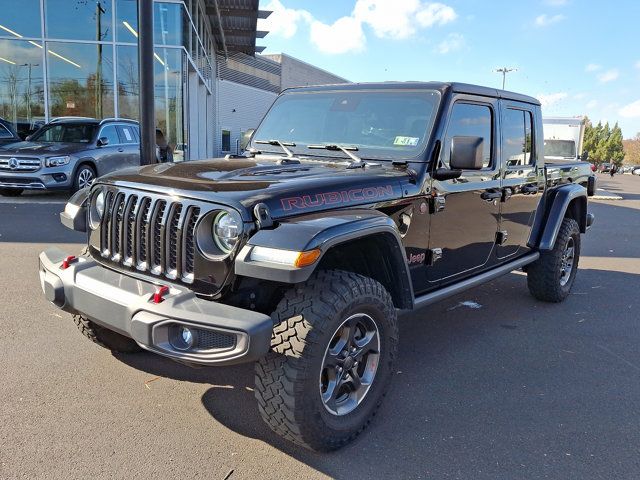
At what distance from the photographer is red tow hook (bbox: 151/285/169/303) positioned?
2540mm

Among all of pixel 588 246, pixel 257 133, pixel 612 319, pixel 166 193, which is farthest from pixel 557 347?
pixel 588 246

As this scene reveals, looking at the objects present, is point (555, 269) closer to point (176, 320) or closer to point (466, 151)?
point (466, 151)

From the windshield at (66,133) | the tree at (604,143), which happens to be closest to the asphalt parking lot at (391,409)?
the windshield at (66,133)

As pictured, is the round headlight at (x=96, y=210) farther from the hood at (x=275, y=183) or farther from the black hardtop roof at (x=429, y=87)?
the black hardtop roof at (x=429, y=87)

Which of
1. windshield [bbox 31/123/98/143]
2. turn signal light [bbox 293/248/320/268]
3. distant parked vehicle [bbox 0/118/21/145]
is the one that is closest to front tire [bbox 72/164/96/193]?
windshield [bbox 31/123/98/143]

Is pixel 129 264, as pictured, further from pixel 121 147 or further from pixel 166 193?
pixel 121 147

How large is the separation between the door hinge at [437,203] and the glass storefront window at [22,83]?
17.1 meters

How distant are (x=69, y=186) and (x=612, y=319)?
9.86 metres

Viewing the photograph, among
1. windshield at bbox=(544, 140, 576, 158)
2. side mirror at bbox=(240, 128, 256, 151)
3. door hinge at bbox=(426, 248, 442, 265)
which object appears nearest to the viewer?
door hinge at bbox=(426, 248, 442, 265)

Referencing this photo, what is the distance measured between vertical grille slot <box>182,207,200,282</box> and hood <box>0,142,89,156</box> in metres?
9.50

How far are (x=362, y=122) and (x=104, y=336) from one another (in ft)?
7.48

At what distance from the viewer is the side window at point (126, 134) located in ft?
40.7

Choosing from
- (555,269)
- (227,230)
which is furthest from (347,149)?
(555,269)

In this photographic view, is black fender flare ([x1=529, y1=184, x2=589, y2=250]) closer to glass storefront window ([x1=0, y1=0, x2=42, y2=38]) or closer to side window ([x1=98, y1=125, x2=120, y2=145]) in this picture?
side window ([x1=98, y1=125, x2=120, y2=145])
